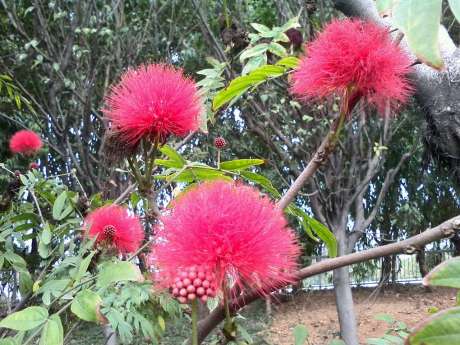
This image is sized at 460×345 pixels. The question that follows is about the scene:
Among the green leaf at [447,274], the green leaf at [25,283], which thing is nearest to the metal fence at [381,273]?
the green leaf at [25,283]

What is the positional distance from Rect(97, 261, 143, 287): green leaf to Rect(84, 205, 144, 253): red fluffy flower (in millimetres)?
299

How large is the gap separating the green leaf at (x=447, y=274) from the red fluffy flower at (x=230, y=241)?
0.50ft

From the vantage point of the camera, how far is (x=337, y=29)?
724mm

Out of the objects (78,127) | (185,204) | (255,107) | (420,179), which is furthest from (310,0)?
(420,179)

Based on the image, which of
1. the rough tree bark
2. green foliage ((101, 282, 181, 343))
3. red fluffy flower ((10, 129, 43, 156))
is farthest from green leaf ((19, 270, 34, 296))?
red fluffy flower ((10, 129, 43, 156))

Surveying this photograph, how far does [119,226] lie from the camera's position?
0.96 meters

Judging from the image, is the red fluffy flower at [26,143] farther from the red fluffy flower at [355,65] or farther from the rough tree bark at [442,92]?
the red fluffy flower at [355,65]

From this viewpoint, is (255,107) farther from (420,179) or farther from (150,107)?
(150,107)

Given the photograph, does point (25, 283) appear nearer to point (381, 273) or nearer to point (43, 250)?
point (43, 250)

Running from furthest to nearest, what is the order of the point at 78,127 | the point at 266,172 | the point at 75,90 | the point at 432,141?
the point at 266,172, the point at 78,127, the point at 75,90, the point at 432,141

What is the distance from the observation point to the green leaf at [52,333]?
584mm

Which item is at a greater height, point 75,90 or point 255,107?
point 75,90

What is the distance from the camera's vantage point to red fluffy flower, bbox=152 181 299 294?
518 mm

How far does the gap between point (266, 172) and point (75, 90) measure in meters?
2.07
